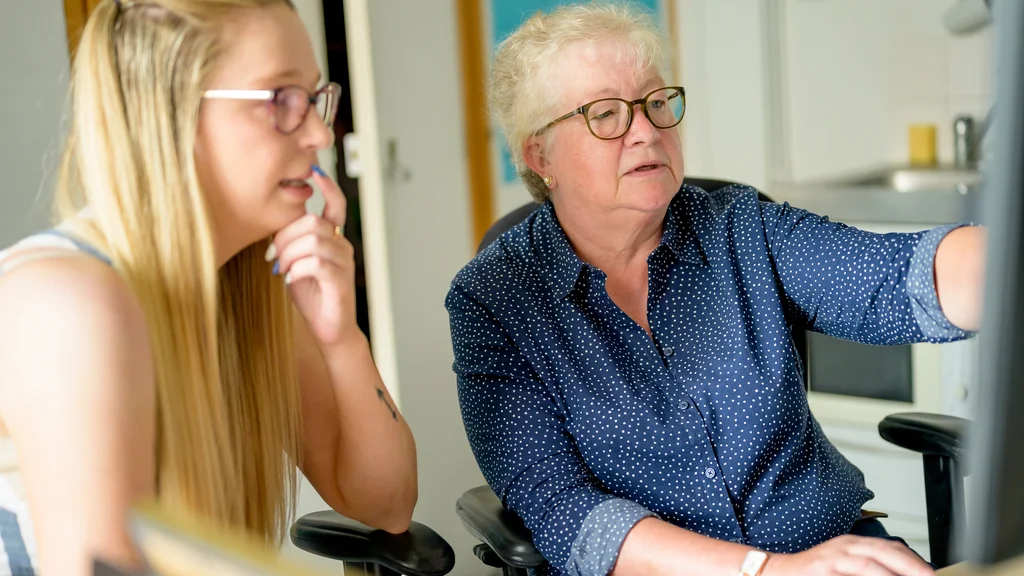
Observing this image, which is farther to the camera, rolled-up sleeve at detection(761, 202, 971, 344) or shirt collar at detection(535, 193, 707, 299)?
shirt collar at detection(535, 193, 707, 299)

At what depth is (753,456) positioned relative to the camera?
140 cm

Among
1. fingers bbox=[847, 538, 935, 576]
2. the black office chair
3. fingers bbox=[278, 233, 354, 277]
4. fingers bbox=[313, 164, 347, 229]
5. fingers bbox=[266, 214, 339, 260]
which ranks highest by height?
fingers bbox=[313, 164, 347, 229]

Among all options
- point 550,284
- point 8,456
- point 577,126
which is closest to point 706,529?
point 550,284

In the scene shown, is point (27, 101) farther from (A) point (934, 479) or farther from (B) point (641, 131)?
(A) point (934, 479)

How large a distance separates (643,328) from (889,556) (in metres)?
0.47

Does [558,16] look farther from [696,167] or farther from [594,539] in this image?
[696,167]

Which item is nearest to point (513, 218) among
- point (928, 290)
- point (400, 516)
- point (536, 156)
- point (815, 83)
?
point (536, 156)

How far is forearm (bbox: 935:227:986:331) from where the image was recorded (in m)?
1.22

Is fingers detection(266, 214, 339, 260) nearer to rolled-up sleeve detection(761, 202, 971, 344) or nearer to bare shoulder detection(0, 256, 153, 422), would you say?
bare shoulder detection(0, 256, 153, 422)

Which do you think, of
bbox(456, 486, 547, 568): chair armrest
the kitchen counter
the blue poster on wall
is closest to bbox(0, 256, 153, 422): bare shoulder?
bbox(456, 486, 547, 568): chair armrest

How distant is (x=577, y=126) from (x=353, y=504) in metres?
0.58

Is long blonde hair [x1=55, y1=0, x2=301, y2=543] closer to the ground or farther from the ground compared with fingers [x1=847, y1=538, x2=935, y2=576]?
farther from the ground

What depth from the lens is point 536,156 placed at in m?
1.61

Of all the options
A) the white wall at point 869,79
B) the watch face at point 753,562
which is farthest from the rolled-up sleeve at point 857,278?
the white wall at point 869,79
